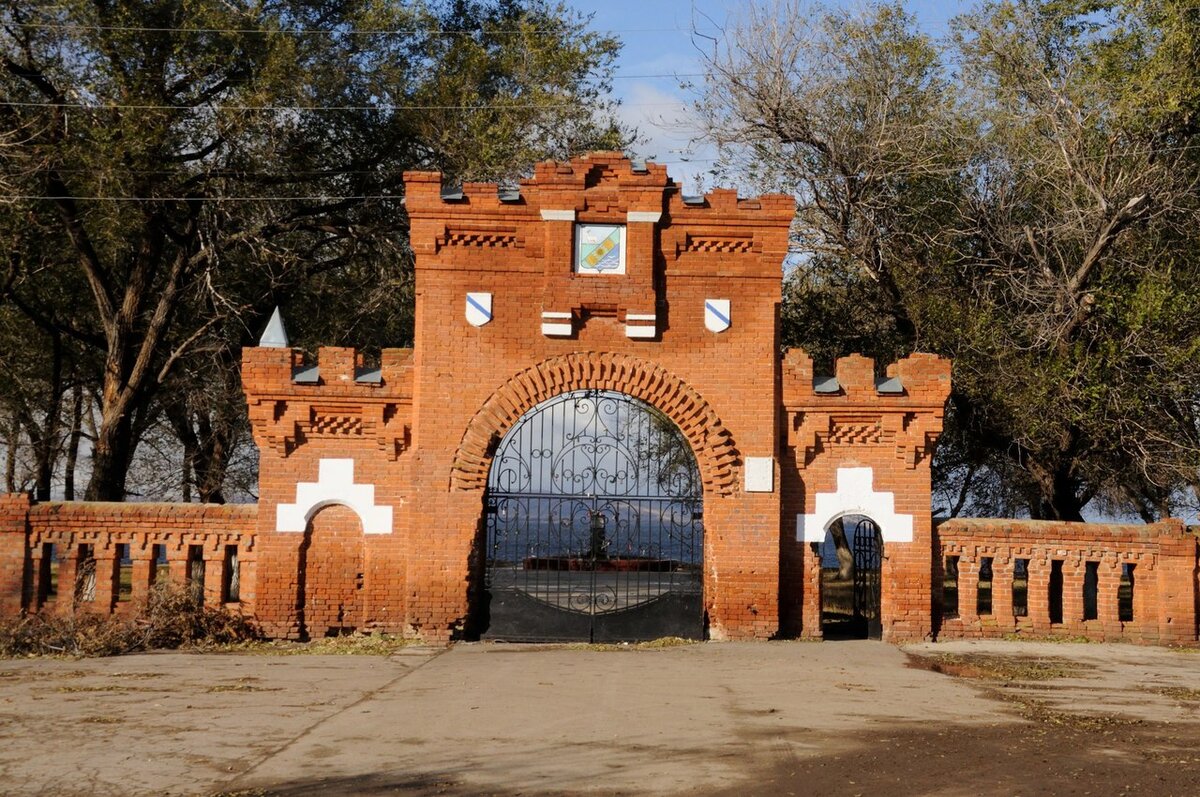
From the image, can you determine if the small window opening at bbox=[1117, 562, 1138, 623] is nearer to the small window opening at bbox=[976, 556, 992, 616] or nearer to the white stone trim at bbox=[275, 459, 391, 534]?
the small window opening at bbox=[976, 556, 992, 616]

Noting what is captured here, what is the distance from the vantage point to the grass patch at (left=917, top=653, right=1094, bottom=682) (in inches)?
502

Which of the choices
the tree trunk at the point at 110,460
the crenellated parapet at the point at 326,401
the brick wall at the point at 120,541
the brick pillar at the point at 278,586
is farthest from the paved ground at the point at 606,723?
the tree trunk at the point at 110,460

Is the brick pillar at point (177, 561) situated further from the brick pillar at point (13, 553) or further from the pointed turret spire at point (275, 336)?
the pointed turret spire at point (275, 336)

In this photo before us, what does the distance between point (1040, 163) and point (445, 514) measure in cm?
1059

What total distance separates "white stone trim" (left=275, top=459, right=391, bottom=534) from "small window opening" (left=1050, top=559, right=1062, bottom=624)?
327 inches

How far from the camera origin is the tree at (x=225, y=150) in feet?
61.6

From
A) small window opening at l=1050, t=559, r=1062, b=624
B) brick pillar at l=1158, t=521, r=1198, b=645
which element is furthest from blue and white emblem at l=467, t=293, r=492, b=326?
brick pillar at l=1158, t=521, r=1198, b=645

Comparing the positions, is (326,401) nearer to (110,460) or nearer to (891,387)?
(891,387)

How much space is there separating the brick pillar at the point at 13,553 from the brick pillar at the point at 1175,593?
13571 millimetres

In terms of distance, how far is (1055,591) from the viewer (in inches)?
786

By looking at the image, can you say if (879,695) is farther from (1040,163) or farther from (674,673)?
(1040,163)

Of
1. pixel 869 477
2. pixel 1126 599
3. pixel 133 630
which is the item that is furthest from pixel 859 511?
pixel 1126 599

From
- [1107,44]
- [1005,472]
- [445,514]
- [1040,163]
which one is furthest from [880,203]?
[445,514]

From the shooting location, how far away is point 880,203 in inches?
790
